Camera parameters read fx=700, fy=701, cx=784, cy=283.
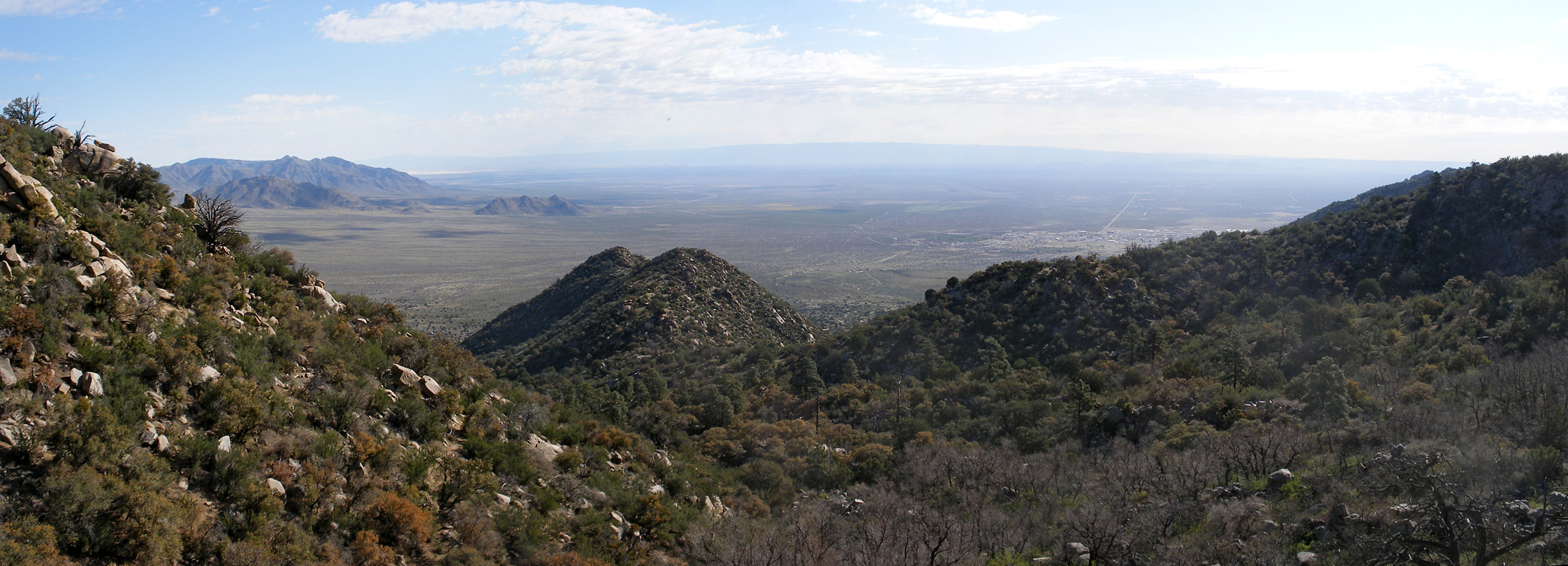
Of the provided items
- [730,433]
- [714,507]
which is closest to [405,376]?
[714,507]

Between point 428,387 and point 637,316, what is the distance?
2495 cm

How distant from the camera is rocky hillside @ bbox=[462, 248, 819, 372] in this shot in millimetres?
37062

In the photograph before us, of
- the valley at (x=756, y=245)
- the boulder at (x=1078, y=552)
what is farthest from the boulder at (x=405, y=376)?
the valley at (x=756, y=245)

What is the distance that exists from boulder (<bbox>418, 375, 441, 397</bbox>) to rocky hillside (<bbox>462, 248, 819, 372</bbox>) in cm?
2106

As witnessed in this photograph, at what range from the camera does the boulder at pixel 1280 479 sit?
543 inches

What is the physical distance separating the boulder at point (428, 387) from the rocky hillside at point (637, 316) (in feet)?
69.1

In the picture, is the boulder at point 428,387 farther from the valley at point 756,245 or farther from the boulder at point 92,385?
the valley at point 756,245

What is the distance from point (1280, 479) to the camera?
1388 centimetres

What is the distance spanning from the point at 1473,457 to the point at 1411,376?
39.8ft

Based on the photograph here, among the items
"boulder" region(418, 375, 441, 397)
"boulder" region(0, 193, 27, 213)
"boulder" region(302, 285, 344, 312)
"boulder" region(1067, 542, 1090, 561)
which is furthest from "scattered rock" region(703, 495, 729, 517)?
"boulder" region(0, 193, 27, 213)

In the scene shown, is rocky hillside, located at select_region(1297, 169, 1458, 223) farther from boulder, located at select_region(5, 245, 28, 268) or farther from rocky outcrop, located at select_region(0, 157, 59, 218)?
boulder, located at select_region(5, 245, 28, 268)

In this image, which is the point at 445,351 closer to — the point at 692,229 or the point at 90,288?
the point at 90,288

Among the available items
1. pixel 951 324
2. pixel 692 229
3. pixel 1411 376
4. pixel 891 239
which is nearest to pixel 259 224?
pixel 692 229

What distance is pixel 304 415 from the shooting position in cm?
1063
